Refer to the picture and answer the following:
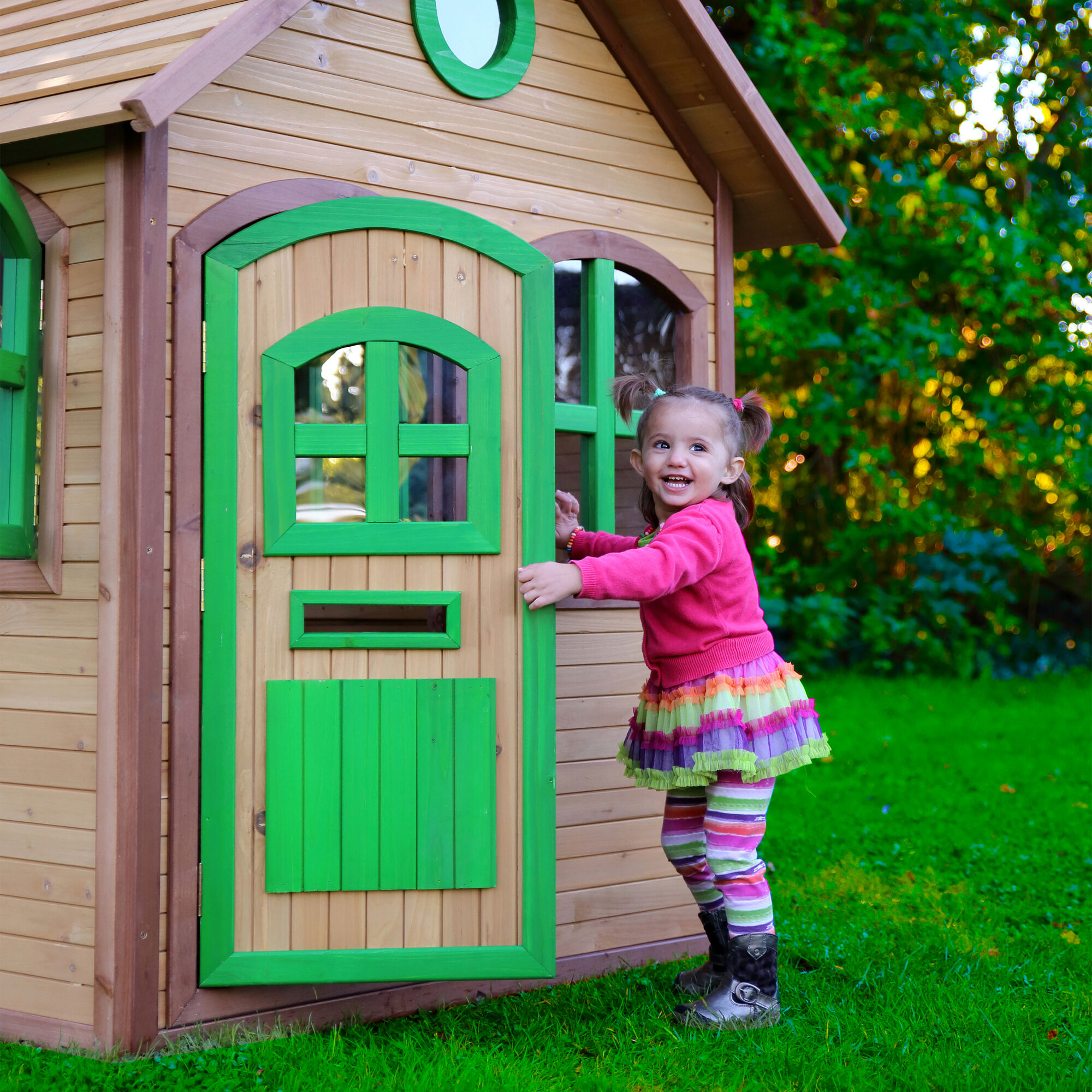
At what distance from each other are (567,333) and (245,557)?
1568 mm

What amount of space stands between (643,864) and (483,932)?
3.43 ft

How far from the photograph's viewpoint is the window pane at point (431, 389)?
3904 mm

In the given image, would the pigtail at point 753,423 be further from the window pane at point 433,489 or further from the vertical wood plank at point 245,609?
A: the vertical wood plank at point 245,609

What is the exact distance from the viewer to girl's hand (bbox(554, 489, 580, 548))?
414 centimetres

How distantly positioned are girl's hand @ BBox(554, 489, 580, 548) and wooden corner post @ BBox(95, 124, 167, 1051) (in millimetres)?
1379

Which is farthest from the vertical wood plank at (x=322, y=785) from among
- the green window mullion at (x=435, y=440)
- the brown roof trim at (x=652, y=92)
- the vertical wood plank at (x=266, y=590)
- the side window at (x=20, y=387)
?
the brown roof trim at (x=652, y=92)

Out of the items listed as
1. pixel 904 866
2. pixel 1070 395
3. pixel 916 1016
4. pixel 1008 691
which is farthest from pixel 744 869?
pixel 1070 395

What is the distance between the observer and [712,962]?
393 cm

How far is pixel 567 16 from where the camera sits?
14.0 ft

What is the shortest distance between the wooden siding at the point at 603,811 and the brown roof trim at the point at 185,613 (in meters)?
1.29

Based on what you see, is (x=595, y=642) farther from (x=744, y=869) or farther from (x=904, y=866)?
(x=904, y=866)

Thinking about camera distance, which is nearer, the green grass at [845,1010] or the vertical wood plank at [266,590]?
the green grass at [845,1010]

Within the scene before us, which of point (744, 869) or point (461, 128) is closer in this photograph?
point (744, 869)

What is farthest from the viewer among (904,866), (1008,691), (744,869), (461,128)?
(1008,691)
